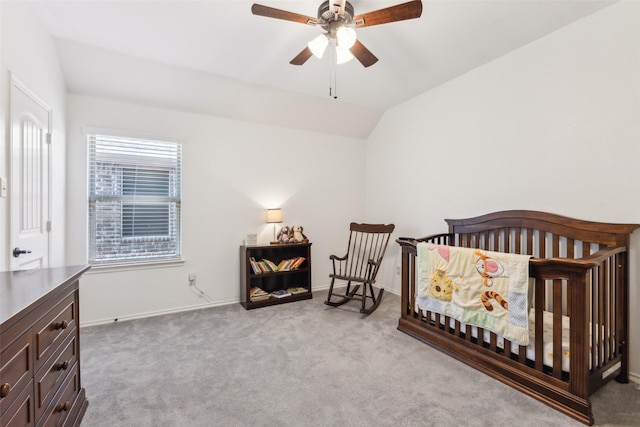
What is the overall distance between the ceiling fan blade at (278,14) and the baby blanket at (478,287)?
1946 mm

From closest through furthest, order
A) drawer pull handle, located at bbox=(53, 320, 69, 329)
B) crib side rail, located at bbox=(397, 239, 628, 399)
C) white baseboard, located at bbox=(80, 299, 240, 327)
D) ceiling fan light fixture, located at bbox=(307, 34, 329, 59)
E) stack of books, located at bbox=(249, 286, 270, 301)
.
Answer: drawer pull handle, located at bbox=(53, 320, 69, 329)
crib side rail, located at bbox=(397, 239, 628, 399)
ceiling fan light fixture, located at bbox=(307, 34, 329, 59)
white baseboard, located at bbox=(80, 299, 240, 327)
stack of books, located at bbox=(249, 286, 270, 301)

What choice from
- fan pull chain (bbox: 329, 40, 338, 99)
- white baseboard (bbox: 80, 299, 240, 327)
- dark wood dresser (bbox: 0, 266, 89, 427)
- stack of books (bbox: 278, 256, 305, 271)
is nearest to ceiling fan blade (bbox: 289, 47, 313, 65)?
fan pull chain (bbox: 329, 40, 338, 99)

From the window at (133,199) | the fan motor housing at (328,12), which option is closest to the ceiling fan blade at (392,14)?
the fan motor housing at (328,12)

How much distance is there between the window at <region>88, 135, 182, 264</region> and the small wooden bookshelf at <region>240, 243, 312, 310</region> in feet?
2.82

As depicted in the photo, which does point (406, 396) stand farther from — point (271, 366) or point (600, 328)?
point (600, 328)

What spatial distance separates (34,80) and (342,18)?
2280 mm

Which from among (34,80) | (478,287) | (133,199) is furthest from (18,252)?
(478,287)

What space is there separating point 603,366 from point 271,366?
219 centimetres

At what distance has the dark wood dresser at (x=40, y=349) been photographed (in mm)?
906

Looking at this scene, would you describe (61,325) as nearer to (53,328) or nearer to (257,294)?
(53,328)

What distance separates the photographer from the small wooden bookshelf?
136 inches

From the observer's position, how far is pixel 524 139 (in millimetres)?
2590

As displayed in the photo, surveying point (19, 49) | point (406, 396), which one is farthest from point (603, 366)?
point (19, 49)

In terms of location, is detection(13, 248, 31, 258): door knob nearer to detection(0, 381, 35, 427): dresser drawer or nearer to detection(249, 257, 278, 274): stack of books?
detection(0, 381, 35, 427): dresser drawer
